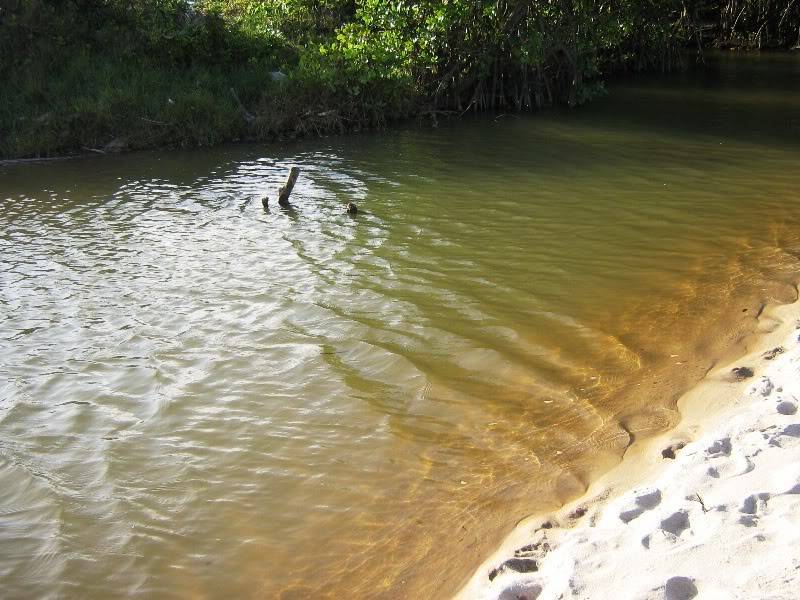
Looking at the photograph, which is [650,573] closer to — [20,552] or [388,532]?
[388,532]

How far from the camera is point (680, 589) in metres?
3.07

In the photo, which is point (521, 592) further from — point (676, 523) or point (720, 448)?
point (720, 448)

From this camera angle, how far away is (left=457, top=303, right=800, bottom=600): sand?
3.10 metres

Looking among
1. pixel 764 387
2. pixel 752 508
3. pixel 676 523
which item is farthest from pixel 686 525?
pixel 764 387

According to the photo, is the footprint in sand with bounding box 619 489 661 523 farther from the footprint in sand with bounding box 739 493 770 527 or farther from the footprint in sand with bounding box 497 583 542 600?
the footprint in sand with bounding box 497 583 542 600

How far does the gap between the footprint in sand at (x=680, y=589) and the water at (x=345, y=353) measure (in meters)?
1.22

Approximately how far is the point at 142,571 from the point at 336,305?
12.1 feet

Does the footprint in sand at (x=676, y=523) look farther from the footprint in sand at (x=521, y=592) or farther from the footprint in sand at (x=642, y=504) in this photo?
the footprint in sand at (x=521, y=592)

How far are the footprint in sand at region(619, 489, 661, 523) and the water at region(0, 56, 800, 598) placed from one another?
64 centimetres

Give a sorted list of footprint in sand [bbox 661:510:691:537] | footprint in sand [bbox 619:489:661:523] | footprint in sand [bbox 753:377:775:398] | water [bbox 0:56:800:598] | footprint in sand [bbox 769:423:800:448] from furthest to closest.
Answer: footprint in sand [bbox 753:377:775:398] < water [bbox 0:56:800:598] < footprint in sand [bbox 769:423:800:448] < footprint in sand [bbox 619:489:661:523] < footprint in sand [bbox 661:510:691:537]

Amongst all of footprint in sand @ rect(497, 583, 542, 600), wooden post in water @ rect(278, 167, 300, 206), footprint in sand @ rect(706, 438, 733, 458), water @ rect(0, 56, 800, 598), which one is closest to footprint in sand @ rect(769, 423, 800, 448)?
footprint in sand @ rect(706, 438, 733, 458)

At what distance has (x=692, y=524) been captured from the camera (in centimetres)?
350

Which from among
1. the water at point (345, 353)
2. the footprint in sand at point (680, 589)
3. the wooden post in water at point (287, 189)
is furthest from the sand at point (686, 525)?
the wooden post in water at point (287, 189)

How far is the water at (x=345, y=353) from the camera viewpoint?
4457 millimetres
